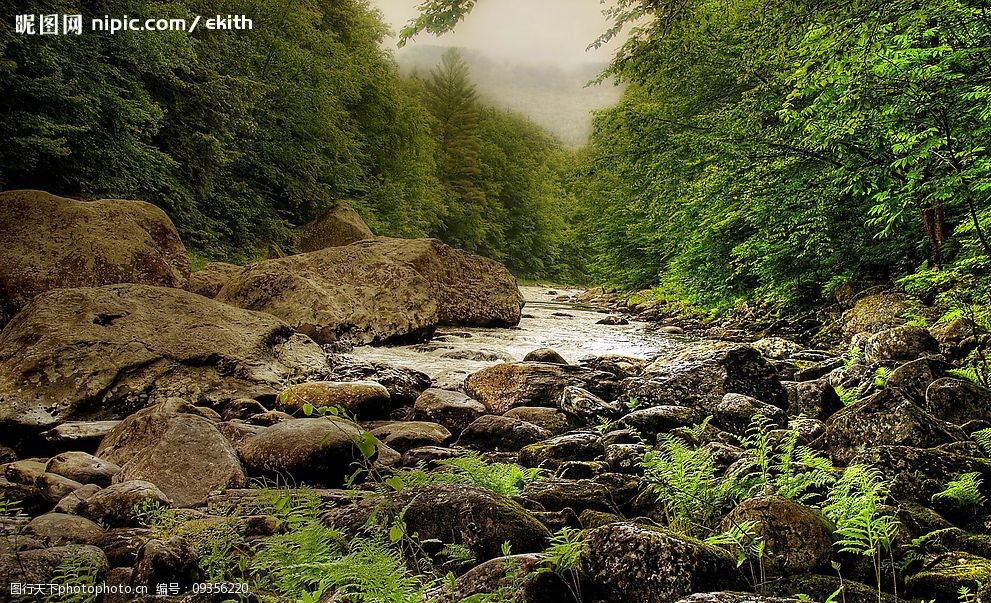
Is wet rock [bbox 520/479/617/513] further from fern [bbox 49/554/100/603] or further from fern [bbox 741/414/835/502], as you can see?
fern [bbox 49/554/100/603]

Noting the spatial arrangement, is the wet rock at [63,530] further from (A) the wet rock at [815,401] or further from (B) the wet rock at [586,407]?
(A) the wet rock at [815,401]

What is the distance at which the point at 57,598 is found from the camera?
7.41ft

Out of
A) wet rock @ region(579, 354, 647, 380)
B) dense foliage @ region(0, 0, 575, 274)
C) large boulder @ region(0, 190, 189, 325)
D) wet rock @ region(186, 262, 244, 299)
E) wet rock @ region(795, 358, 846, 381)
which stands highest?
dense foliage @ region(0, 0, 575, 274)

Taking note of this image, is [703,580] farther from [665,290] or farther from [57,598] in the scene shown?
[665,290]

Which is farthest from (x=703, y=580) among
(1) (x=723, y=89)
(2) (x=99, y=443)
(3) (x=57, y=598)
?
(1) (x=723, y=89)

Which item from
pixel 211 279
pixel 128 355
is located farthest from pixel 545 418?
pixel 211 279

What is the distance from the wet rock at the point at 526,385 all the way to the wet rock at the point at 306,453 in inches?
98.9

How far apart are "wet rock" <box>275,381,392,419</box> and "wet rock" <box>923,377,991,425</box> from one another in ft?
16.1

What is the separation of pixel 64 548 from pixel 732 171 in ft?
37.0

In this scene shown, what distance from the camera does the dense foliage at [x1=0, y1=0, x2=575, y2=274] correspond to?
12.0 meters

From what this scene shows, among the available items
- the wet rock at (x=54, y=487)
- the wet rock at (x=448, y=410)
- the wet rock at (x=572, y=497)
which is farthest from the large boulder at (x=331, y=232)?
the wet rock at (x=572, y=497)

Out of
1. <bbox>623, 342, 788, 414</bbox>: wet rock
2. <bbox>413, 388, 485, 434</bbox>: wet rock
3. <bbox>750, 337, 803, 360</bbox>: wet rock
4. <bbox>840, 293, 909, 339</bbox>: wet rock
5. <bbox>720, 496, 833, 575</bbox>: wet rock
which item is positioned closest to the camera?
<bbox>720, 496, 833, 575</bbox>: wet rock

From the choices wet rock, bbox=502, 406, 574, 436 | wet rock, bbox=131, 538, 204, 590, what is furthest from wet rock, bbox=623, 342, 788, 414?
wet rock, bbox=131, 538, 204, 590

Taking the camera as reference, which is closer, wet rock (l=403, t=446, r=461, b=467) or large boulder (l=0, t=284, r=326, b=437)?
wet rock (l=403, t=446, r=461, b=467)
